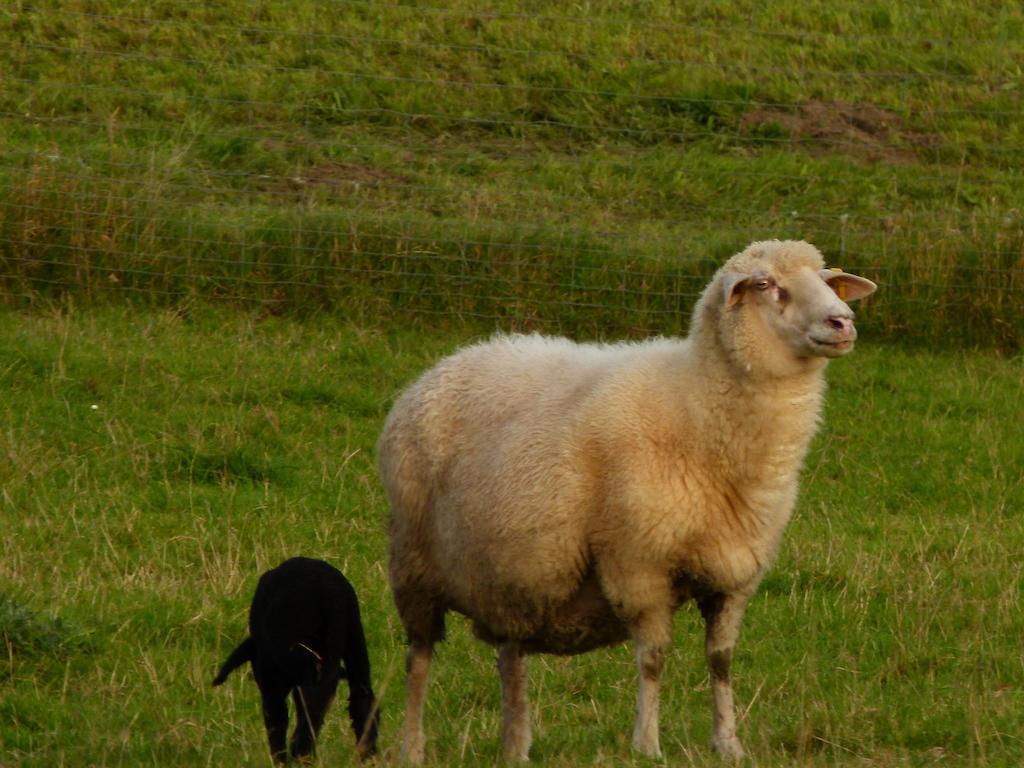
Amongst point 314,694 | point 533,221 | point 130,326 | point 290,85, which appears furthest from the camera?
point 290,85

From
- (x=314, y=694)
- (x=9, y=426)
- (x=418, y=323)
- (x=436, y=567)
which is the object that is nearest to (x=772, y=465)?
Answer: (x=436, y=567)

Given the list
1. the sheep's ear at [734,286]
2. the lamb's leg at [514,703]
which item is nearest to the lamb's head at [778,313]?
the sheep's ear at [734,286]

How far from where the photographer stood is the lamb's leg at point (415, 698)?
5.91 metres

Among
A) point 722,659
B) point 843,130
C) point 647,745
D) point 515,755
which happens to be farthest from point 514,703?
point 843,130

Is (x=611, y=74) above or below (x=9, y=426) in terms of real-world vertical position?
above

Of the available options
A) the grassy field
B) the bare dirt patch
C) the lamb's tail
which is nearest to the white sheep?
the grassy field

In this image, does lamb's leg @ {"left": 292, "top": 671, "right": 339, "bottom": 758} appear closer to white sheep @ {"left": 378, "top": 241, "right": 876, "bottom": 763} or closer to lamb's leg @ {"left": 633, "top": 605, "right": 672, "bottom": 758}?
white sheep @ {"left": 378, "top": 241, "right": 876, "bottom": 763}

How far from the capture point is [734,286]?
559cm

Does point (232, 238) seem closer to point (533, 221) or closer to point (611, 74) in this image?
point (533, 221)

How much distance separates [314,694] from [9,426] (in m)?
4.55

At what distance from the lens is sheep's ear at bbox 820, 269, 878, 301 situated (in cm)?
583

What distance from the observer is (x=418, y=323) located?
1131 cm

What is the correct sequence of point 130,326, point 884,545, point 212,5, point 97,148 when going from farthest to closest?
point 212,5 < point 97,148 < point 130,326 < point 884,545

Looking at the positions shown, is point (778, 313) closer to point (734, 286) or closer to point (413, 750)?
point (734, 286)
